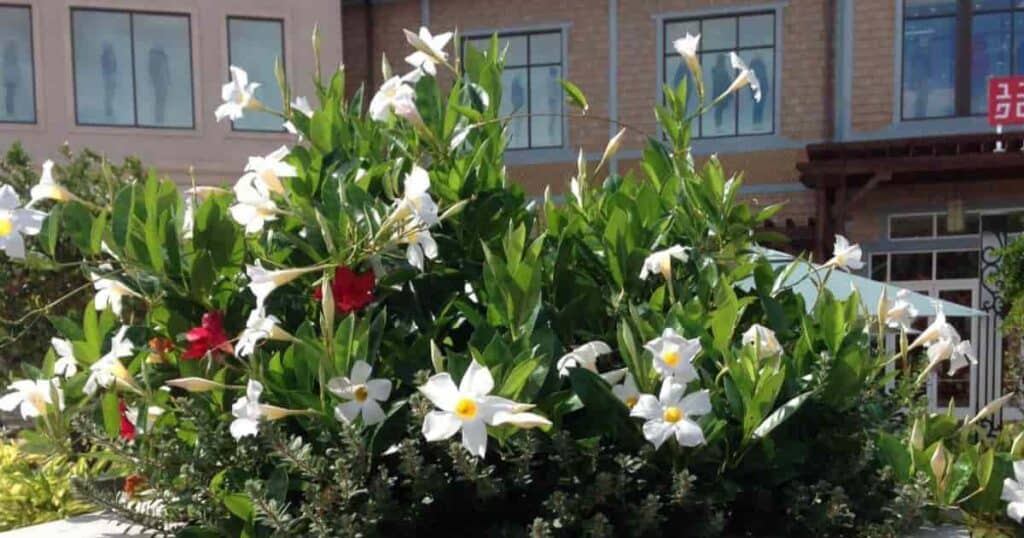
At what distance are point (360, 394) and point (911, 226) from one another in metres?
11.9

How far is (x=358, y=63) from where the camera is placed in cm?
1375

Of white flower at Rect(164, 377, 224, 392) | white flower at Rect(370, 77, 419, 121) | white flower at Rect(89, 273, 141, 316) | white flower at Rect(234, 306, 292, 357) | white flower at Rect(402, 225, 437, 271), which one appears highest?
white flower at Rect(370, 77, 419, 121)

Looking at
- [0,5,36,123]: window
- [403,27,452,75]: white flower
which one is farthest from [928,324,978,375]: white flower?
[0,5,36,123]: window

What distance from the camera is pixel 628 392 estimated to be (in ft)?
5.02

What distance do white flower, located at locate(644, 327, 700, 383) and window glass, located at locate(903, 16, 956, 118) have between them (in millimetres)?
11607

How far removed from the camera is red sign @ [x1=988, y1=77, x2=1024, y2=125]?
424 inches

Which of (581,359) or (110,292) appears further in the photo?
(110,292)

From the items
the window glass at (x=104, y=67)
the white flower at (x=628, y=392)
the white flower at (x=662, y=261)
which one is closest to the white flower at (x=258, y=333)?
the white flower at (x=628, y=392)

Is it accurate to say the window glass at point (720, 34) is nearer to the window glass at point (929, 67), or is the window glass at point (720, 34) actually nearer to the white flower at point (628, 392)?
Result: the window glass at point (929, 67)

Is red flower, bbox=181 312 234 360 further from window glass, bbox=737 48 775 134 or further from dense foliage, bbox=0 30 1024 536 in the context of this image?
window glass, bbox=737 48 775 134

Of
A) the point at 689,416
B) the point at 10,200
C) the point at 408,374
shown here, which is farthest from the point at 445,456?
the point at 10,200

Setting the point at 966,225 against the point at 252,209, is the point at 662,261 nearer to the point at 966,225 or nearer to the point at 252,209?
the point at 252,209

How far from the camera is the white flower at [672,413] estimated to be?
1.40 metres

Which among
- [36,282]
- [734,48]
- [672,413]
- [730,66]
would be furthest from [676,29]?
[672,413]
